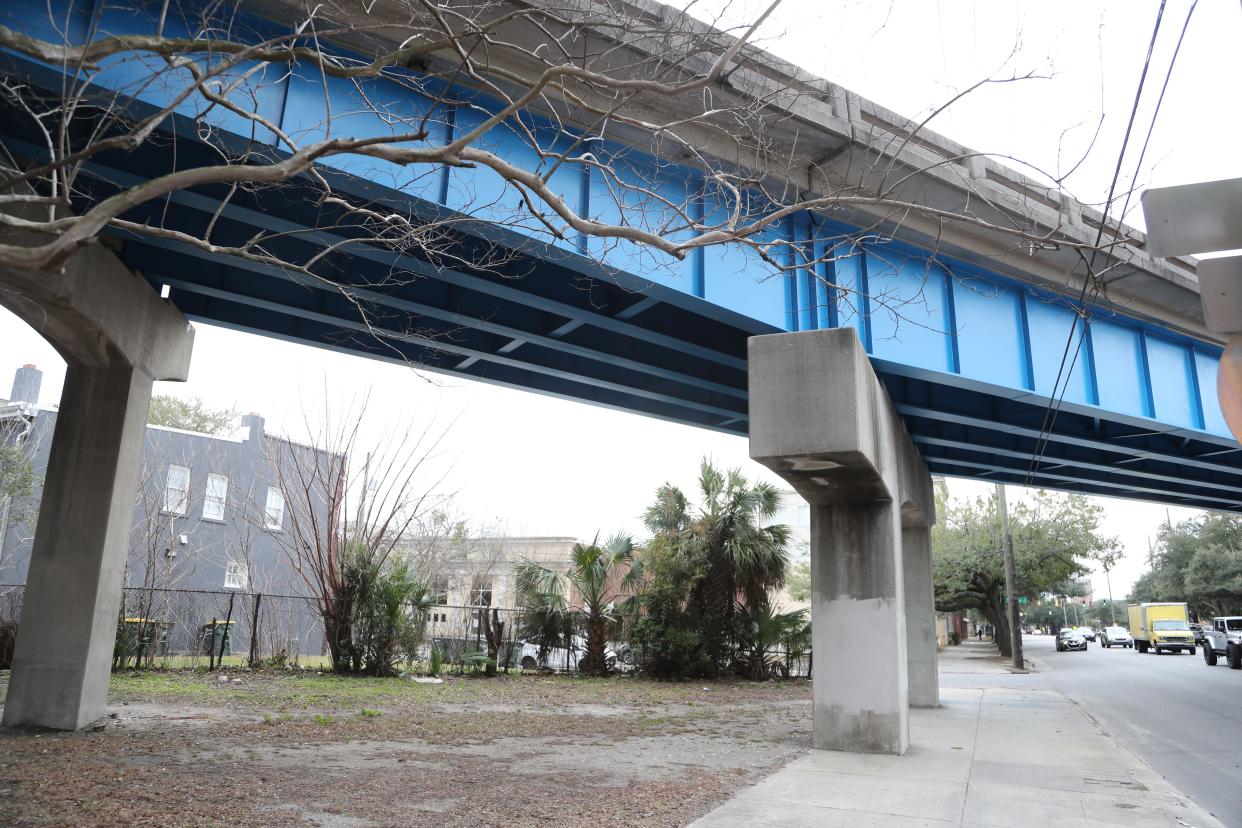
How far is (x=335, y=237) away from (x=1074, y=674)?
2973 cm

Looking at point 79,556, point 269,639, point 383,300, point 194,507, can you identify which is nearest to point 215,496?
point 194,507

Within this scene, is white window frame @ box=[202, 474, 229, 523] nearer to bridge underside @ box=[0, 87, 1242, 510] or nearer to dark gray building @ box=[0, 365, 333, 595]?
dark gray building @ box=[0, 365, 333, 595]

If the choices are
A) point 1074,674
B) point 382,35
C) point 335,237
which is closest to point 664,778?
point 335,237

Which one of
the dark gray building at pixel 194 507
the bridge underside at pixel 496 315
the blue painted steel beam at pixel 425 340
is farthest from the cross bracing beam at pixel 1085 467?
the dark gray building at pixel 194 507

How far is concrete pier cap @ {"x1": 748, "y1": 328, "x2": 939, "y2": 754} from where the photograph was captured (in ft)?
31.4

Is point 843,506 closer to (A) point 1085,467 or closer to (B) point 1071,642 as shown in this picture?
(A) point 1085,467

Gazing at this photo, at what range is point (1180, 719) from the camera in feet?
53.3

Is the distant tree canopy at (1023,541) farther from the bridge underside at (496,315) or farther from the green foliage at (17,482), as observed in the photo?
the green foliage at (17,482)

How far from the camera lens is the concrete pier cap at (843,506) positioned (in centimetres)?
956

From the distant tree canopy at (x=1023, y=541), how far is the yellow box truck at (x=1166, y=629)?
4539 mm

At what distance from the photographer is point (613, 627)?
75.4ft

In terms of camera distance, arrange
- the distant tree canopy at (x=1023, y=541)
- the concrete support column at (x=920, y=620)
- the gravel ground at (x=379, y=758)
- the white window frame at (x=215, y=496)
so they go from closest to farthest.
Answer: the gravel ground at (x=379, y=758), the concrete support column at (x=920, y=620), the white window frame at (x=215, y=496), the distant tree canopy at (x=1023, y=541)

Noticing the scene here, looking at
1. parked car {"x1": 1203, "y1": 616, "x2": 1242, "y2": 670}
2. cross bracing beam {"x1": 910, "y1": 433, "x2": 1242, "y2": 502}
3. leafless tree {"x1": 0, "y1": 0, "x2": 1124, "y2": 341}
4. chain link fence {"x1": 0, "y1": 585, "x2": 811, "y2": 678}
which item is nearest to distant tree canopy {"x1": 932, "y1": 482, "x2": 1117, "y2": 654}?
parked car {"x1": 1203, "y1": 616, "x2": 1242, "y2": 670}

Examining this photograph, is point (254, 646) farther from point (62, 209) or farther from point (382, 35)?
point (382, 35)
